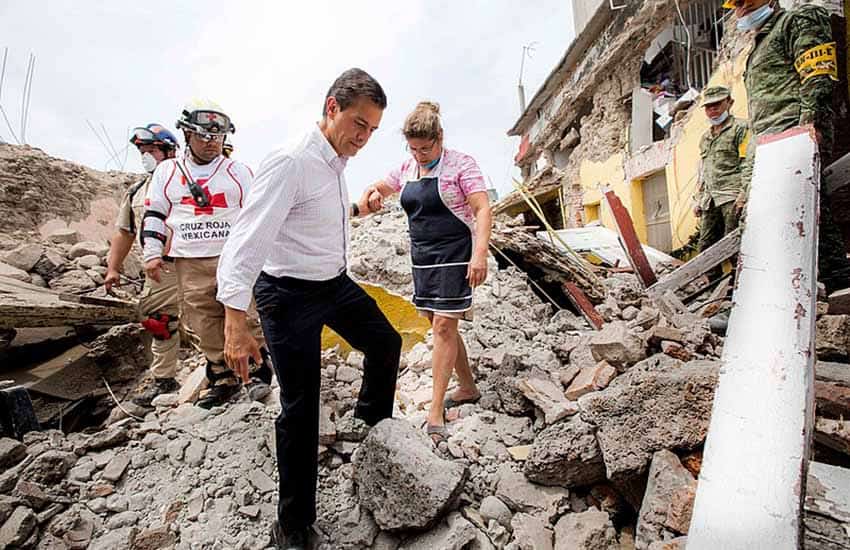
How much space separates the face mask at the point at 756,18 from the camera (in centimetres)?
274

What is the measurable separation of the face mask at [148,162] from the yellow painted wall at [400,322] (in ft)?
6.83

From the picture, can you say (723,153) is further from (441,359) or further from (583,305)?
(441,359)

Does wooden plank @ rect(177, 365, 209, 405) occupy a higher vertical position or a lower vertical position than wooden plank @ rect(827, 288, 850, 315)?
lower

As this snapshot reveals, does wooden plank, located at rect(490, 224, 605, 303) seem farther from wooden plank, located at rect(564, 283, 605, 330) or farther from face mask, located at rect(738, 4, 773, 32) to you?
face mask, located at rect(738, 4, 773, 32)

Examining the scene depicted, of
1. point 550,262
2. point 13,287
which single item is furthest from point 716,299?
point 13,287

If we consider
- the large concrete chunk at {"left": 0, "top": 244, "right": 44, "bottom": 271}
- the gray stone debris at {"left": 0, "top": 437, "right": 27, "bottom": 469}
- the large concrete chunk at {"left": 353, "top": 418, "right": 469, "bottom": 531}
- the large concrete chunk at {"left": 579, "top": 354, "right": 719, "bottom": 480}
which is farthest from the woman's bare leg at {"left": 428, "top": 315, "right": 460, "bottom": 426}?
the large concrete chunk at {"left": 0, "top": 244, "right": 44, "bottom": 271}

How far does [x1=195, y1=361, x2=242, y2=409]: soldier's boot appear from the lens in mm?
2814

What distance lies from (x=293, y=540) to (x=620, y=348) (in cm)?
200

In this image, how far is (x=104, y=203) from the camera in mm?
6691

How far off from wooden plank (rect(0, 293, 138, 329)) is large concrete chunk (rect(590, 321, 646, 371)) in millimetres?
4337

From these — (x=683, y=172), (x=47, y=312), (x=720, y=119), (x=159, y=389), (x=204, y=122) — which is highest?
(x=683, y=172)

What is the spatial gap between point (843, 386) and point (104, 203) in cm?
884

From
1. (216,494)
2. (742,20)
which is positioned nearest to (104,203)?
(216,494)

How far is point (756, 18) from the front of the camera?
279cm
